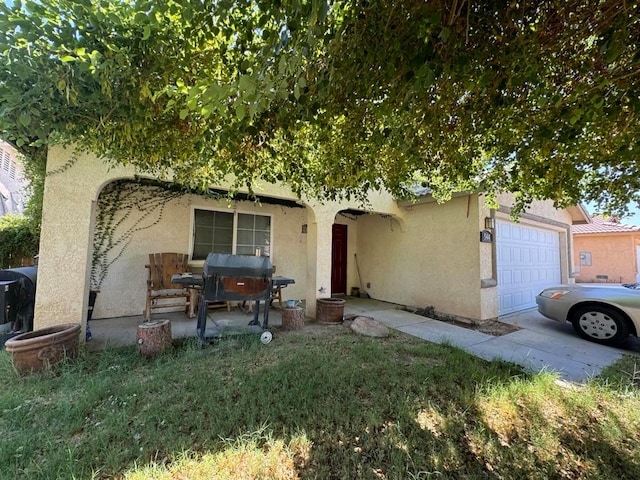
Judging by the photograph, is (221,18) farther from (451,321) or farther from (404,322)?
(451,321)

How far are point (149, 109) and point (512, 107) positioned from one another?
3070 millimetres

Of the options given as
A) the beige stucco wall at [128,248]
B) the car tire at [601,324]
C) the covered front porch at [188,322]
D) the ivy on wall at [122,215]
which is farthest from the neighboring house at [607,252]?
the ivy on wall at [122,215]

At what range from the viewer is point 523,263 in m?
7.26

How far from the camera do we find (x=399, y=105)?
7.45ft

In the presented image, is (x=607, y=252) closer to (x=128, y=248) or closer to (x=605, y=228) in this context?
(x=605, y=228)

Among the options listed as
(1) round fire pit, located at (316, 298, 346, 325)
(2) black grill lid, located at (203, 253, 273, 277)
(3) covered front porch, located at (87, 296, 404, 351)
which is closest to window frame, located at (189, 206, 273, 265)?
(3) covered front porch, located at (87, 296, 404, 351)

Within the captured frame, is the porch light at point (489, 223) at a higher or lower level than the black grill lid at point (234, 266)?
higher

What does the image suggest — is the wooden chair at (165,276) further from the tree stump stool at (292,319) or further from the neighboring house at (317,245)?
the tree stump stool at (292,319)

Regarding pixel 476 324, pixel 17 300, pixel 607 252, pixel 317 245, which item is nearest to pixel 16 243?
pixel 17 300

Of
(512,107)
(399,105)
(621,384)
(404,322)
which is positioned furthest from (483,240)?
(399,105)

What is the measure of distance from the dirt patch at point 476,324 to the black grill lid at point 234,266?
4.28m

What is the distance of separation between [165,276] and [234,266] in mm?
2425

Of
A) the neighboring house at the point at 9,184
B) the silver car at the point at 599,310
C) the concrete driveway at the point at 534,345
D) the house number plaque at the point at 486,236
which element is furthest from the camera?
the neighboring house at the point at 9,184

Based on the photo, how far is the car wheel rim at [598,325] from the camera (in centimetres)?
470
